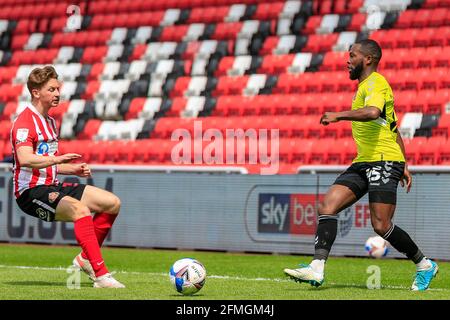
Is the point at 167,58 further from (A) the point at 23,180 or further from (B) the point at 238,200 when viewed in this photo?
(A) the point at 23,180

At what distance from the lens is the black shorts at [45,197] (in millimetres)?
9094

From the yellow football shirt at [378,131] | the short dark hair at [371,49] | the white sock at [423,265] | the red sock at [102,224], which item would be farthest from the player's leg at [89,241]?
the short dark hair at [371,49]

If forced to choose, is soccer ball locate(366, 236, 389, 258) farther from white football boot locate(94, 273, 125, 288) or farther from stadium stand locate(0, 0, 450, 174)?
white football boot locate(94, 273, 125, 288)

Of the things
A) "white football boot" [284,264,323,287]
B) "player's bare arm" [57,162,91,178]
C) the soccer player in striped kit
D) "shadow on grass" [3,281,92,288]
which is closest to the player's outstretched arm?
the soccer player in striped kit

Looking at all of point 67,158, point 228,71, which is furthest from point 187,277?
point 228,71

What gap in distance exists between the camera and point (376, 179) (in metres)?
8.98

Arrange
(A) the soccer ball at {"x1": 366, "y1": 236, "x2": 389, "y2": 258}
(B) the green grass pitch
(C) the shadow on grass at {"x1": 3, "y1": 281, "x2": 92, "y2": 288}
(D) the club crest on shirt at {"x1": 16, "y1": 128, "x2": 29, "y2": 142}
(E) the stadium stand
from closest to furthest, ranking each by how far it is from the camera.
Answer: (B) the green grass pitch, (D) the club crest on shirt at {"x1": 16, "y1": 128, "x2": 29, "y2": 142}, (C) the shadow on grass at {"x1": 3, "y1": 281, "x2": 92, "y2": 288}, (A) the soccer ball at {"x1": 366, "y1": 236, "x2": 389, "y2": 258}, (E) the stadium stand

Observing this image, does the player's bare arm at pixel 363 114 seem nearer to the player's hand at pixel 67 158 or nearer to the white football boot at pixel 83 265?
the player's hand at pixel 67 158

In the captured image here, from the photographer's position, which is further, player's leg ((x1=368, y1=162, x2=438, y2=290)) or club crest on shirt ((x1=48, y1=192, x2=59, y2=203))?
club crest on shirt ((x1=48, y1=192, x2=59, y2=203))

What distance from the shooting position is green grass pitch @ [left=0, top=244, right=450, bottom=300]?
8.46 m

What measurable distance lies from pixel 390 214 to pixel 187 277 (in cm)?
179

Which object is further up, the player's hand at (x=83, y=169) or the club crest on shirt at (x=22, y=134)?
the club crest on shirt at (x=22, y=134)

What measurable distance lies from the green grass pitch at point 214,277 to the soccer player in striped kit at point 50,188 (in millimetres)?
340

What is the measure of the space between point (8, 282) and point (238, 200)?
22.4 ft
